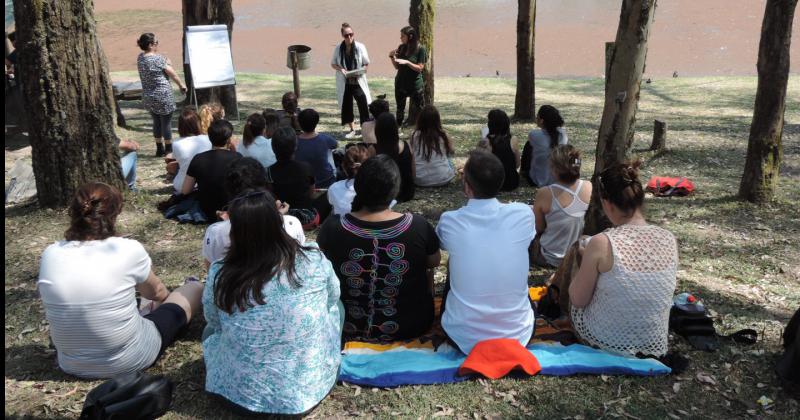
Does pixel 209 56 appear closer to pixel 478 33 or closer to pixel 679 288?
pixel 679 288

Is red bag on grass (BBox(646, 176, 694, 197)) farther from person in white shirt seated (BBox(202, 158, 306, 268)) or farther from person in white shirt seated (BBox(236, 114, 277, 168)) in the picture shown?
person in white shirt seated (BBox(202, 158, 306, 268))

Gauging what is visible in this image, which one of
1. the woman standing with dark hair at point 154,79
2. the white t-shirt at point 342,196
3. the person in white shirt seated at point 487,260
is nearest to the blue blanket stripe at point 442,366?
the person in white shirt seated at point 487,260

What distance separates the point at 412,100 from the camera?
972cm

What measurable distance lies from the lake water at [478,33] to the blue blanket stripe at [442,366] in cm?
1680

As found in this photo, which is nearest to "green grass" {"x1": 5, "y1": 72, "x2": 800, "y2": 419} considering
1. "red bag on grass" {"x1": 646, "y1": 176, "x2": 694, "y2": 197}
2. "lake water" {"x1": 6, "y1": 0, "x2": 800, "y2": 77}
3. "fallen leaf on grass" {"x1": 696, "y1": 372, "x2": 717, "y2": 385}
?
"fallen leaf on grass" {"x1": 696, "y1": 372, "x2": 717, "y2": 385}

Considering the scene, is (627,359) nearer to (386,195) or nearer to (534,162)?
(386,195)

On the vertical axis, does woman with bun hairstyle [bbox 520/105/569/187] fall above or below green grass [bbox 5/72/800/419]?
above

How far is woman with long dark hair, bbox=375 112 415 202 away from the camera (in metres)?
6.12

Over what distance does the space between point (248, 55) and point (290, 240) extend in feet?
72.4

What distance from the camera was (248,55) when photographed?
23781 millimetres

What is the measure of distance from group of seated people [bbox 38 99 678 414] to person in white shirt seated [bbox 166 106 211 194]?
236cm

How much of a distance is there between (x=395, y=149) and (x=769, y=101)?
3.32 meters

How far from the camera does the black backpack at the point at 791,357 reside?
333cm

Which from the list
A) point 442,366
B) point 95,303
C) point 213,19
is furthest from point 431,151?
point 213,19
